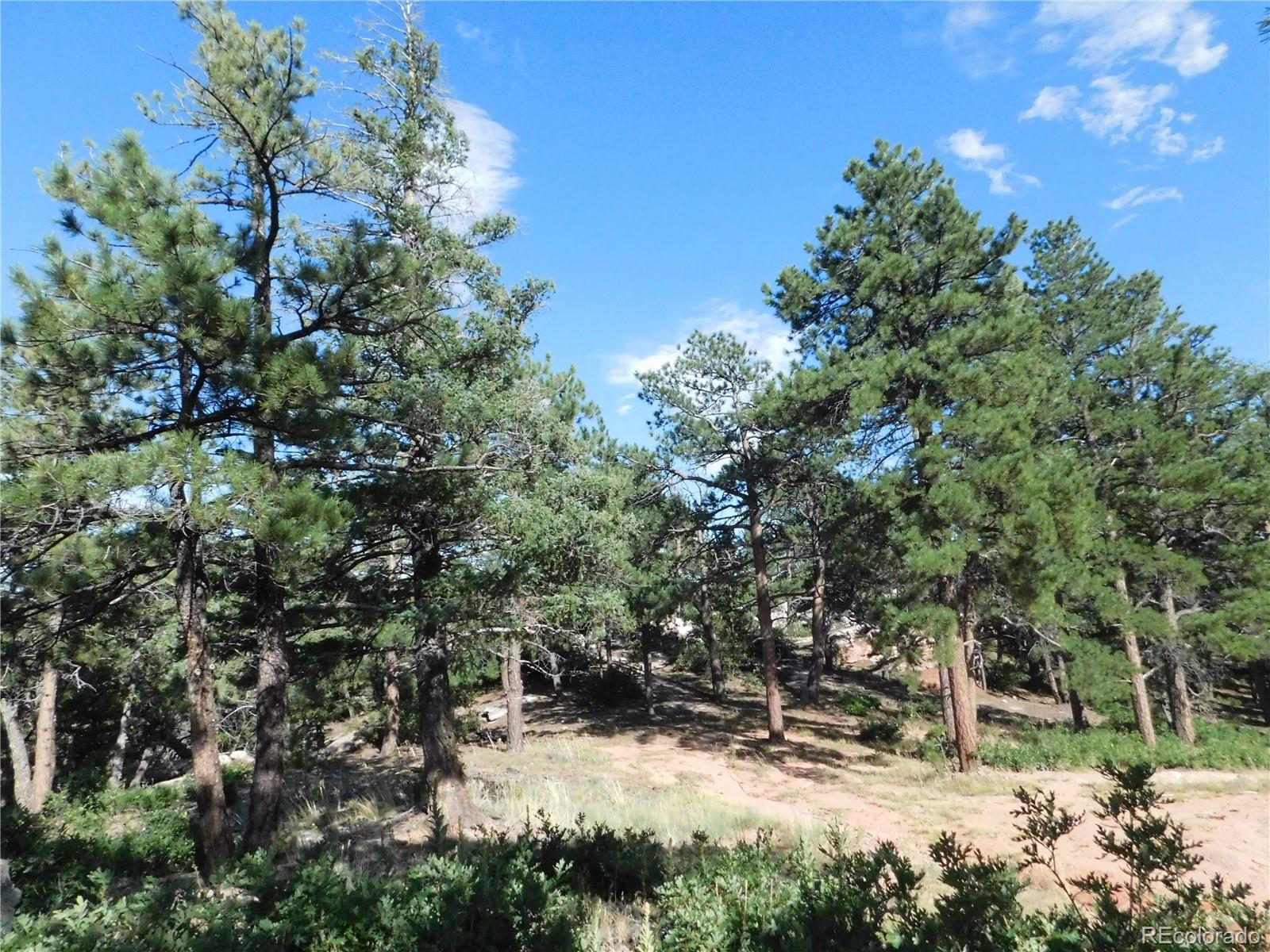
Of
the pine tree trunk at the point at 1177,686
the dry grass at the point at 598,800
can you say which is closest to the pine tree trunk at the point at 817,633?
the pine tree trunk at the point at 1177,686

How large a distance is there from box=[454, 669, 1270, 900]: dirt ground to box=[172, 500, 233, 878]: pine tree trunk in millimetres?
6206

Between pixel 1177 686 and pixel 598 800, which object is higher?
pixel 1177 686

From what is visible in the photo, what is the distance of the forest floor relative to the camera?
27.8 ft

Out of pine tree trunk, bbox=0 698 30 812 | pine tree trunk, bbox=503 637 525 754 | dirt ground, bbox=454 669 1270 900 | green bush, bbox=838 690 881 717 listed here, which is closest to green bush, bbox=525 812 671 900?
dirt ground, bbox=454 669 1270 900

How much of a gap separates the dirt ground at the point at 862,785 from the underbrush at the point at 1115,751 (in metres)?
0.73

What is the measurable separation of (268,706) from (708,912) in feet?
20.1

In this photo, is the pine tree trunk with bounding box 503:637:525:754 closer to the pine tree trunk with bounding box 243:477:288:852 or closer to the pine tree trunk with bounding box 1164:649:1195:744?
the pine tree trunk with bounding box 243:477:288:852

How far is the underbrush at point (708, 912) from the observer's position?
350 centimetres

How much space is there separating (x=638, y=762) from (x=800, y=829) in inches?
359

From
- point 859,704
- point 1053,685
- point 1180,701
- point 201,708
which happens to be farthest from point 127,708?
point 1053,685

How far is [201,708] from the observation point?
6711mm

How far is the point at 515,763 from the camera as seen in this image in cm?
1577

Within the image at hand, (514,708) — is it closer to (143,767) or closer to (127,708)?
(127,708)

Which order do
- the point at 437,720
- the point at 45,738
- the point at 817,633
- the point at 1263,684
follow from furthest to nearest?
the point at 817,633 → the point at 1263,684 → the point at 45,738 → the point at 437,720
